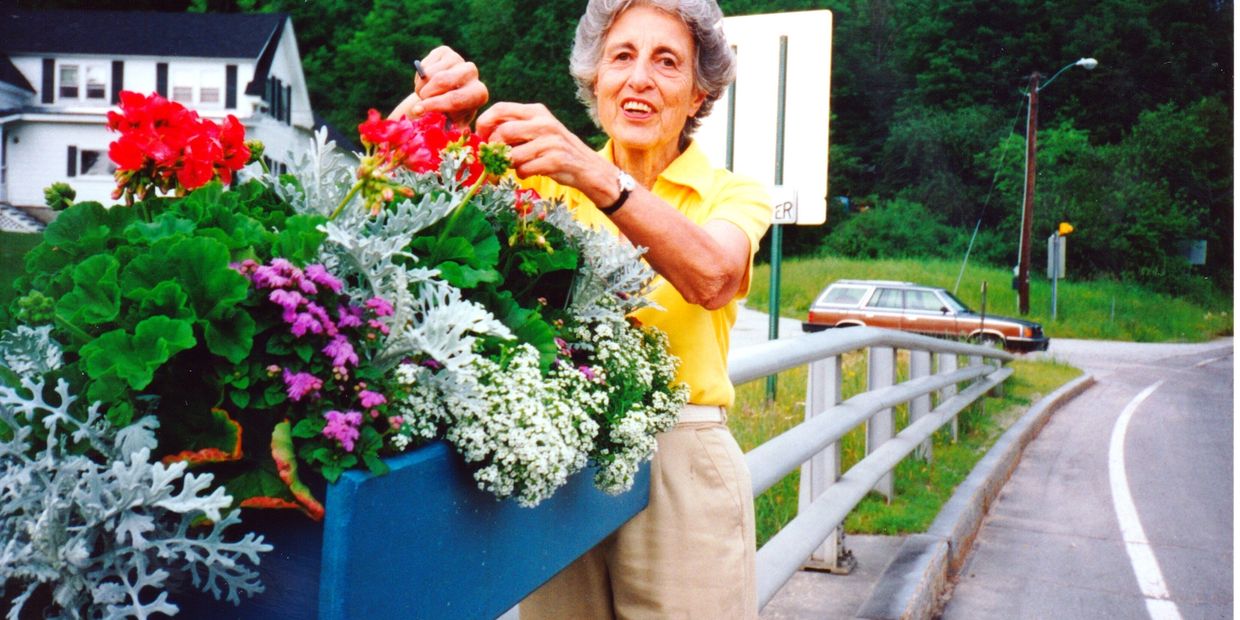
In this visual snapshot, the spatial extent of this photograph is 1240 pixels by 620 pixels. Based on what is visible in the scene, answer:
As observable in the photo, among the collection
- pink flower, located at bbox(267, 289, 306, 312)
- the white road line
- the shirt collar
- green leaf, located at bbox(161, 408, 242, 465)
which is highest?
the shirt collar

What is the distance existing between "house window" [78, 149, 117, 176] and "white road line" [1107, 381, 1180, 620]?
13.3 ft

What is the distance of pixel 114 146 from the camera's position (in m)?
0.98

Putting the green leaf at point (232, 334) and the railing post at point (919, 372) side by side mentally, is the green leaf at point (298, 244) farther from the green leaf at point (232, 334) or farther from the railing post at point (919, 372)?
the railing post at point (919, 372)

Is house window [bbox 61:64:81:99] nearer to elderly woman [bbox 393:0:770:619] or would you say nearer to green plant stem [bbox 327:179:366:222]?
elderly woman [bbox 393:0:770:619]

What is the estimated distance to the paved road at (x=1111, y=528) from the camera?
4191mm

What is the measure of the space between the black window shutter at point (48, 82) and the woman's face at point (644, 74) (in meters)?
0.92

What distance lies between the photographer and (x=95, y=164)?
1263 mm

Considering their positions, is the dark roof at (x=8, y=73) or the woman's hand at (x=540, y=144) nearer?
the woman's hand at (x=540, y=144)

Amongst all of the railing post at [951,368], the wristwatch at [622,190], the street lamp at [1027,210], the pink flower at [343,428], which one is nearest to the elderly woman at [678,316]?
the wristwatch at [622,190]

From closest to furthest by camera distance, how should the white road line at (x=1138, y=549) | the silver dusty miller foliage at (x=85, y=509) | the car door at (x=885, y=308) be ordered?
the silver dusty miller foliage at (x=85, y=509) → the white road line at (x=1138, y=549) → the car door at (x=885, y=308)

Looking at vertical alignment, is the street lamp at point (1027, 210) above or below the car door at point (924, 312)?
above

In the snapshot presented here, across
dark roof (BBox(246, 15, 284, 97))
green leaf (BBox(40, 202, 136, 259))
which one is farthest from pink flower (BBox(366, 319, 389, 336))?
dark roof (BBox(246, 15, 284, 97))

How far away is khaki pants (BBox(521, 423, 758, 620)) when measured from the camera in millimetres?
1629

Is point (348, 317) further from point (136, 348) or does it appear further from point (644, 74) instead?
point (644, 74)
